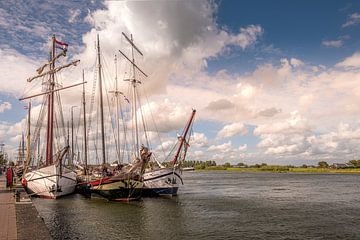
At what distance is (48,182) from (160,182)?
54.0ft

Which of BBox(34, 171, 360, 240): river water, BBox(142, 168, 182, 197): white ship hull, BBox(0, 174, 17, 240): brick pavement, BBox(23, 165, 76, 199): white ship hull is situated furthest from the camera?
BBox(142, 168, 182, 197): white ship hull

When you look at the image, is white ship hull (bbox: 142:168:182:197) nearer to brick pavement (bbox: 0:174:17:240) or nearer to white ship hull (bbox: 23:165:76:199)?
white ship hull (bbox: 23:165:76:199)

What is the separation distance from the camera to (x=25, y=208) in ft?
91.0

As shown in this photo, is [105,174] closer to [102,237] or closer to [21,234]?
[102,237]

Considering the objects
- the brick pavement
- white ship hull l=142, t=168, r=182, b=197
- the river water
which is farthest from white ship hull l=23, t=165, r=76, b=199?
the brick pavement

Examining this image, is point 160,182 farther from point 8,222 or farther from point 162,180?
point 8,222

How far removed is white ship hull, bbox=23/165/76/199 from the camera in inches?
1839

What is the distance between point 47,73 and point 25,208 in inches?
1315

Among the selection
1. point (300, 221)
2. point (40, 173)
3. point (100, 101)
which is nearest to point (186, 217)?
point (300, 221)

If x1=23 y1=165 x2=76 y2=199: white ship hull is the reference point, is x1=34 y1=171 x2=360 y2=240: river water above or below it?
below

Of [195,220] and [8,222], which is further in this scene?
[195,220]

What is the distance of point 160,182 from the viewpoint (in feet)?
175

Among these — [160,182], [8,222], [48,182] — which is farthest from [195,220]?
[48,182]

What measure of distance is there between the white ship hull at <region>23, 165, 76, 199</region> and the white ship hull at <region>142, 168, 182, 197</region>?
1171 cm
